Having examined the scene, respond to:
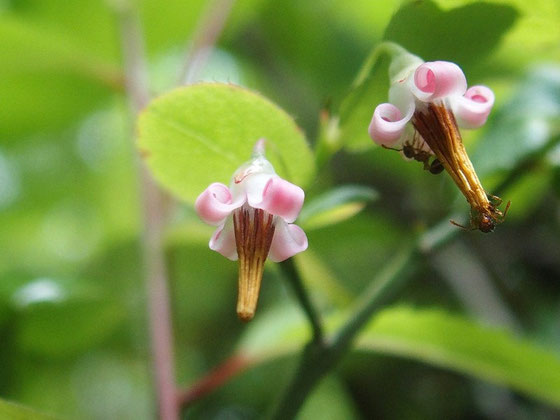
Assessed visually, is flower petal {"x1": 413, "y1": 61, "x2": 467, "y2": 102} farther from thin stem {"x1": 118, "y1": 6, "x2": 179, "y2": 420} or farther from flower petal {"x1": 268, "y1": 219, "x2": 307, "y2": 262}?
thin stem {"x1": 118, "y1": 6, "x2": 179, "y2": 420}

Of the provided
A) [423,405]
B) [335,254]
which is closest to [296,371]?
[423,405]

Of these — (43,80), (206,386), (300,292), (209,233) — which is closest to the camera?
(300,292)

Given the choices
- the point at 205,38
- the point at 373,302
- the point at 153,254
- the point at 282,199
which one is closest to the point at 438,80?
the point at 282,199

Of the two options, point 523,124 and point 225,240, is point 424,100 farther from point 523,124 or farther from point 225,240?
point 523,124

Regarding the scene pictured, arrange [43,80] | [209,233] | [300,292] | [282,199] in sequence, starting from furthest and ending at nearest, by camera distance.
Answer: [43,80]
[209,233]
[300,292]
[282,199]

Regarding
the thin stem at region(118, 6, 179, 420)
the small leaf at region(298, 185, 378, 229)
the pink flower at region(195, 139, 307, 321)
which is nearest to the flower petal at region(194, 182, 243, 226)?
the pink flower at region(195, 139, 307, 321)

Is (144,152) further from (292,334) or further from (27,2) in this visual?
(27,2)

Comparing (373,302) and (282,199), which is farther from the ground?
(282,199)
